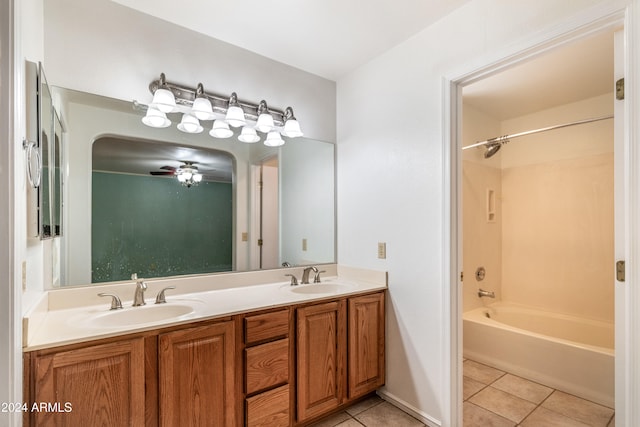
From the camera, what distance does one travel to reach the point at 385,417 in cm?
195

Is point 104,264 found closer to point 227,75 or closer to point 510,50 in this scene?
point 227,75

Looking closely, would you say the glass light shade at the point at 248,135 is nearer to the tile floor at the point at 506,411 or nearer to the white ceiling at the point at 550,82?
the white ceiling at the point at 550,82

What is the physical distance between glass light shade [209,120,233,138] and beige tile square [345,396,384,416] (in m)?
2.02

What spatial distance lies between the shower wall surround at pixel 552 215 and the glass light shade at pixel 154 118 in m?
2.67

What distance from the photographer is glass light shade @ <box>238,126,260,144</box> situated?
2140 millimetres

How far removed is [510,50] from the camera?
1.53m

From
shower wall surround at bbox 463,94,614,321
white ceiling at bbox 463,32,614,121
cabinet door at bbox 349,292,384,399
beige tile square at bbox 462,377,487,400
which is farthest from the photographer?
shower wall surround at bbox 463,94,614,321

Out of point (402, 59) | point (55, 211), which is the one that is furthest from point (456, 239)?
point (55, 211)

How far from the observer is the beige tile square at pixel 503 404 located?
1.98 metres

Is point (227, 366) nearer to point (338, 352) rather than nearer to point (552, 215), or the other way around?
point (338, 352)

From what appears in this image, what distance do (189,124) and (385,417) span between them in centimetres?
225

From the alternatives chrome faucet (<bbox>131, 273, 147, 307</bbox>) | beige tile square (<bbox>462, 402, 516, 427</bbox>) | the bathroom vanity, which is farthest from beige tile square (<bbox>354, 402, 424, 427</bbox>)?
chrome faucet (<bbox>131, 273, 147, 307</bbox>)

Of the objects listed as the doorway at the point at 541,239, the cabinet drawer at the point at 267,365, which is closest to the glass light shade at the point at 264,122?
the cabinet drawer at the point at 267,365

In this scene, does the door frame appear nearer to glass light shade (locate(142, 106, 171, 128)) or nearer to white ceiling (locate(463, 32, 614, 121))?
white ceiling (locate(463, 32, 614, 121))
